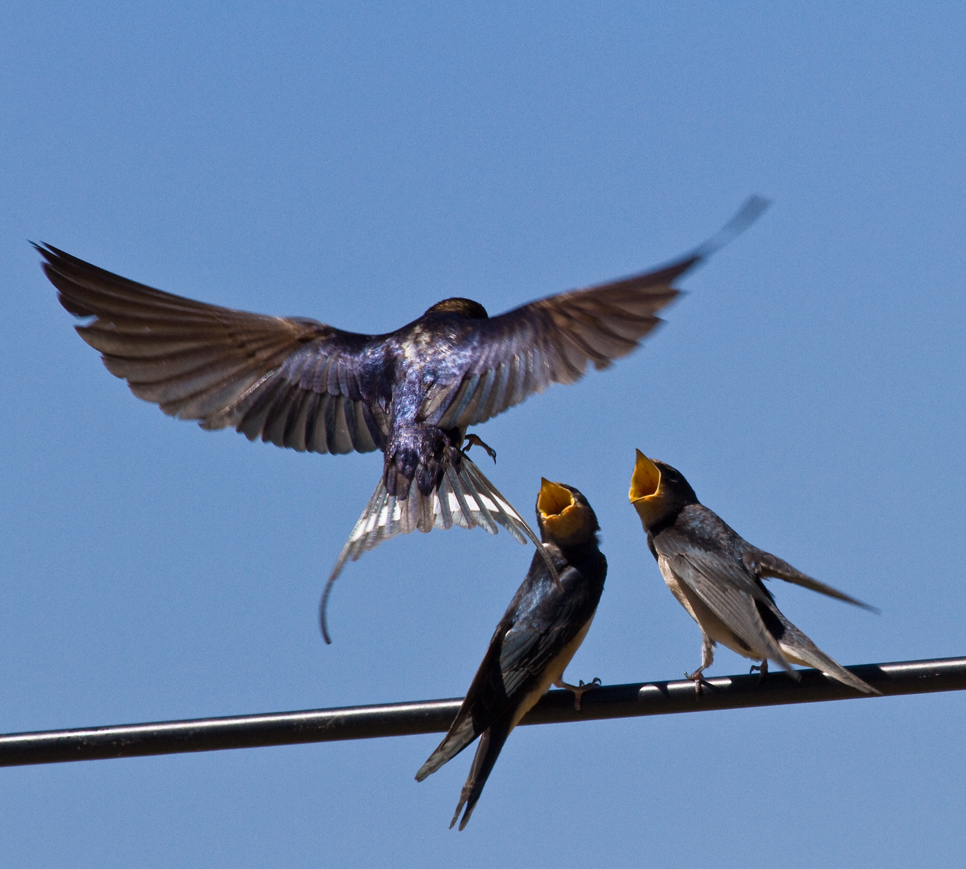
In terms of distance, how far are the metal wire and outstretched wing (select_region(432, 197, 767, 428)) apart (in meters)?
1.21

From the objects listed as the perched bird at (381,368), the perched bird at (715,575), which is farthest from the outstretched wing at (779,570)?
the perched bird at (381,368)

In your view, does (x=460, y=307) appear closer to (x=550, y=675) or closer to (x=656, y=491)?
(x=656, y=491)

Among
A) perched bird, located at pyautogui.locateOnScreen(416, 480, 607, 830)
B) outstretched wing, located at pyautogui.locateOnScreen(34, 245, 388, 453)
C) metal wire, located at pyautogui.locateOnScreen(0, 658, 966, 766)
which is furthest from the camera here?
outstretched wing, located at pyautogui.locateOnScreen(34, 245, 388, 453)

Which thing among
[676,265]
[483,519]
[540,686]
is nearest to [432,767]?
[540,686]

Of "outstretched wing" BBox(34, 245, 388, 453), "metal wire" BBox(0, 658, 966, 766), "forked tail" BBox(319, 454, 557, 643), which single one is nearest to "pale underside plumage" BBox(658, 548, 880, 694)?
"metal wire" BBox(0, 658, 966, 766)

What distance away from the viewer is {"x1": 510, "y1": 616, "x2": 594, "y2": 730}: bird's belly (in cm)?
426

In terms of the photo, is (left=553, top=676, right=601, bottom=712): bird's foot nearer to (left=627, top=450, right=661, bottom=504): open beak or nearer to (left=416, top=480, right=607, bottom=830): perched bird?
(left=416, top=480, right=607, bottom=830): perched bird

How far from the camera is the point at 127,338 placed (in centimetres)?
521

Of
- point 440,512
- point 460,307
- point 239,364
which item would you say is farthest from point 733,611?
point 239,364

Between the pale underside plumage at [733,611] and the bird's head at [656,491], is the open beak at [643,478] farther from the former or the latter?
the pale underside plumage at [733,611]

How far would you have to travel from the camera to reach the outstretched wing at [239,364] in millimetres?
5191

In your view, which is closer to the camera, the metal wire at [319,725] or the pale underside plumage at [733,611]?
the metal wire at [319,725]

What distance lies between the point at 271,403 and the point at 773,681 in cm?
247

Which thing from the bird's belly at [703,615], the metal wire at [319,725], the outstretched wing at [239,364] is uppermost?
the outstretched wing at [239,364]
